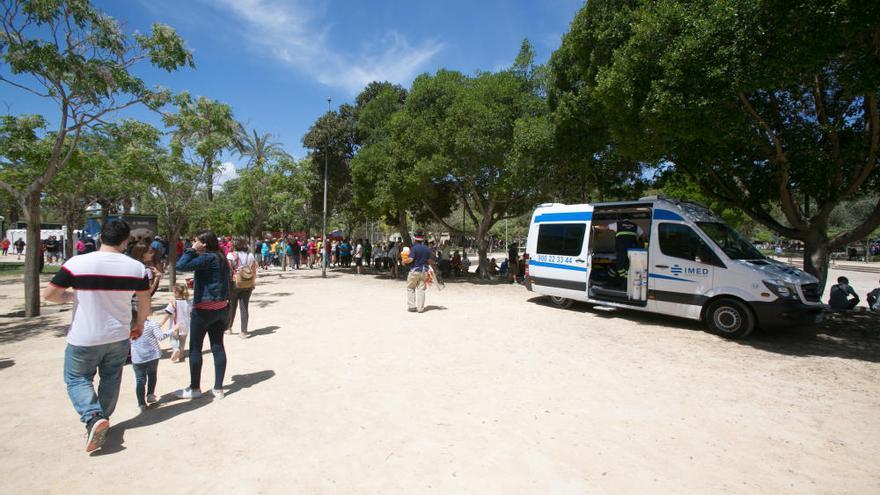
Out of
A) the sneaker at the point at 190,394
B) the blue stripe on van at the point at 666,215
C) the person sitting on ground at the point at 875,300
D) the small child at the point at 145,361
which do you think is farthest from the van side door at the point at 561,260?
the small child at the point at 145,361

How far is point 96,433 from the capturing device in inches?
135

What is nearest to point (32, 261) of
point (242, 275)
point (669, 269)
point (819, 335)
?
point (242, 275)

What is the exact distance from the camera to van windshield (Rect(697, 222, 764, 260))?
8.06 metres

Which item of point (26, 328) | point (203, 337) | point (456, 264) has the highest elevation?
point (456, 264)

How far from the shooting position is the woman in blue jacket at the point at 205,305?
14.8 feet

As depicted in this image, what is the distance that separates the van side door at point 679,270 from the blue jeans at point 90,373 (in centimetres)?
871

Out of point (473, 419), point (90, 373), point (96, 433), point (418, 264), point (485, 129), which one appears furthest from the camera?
point (485, 129)

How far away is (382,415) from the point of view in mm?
4375

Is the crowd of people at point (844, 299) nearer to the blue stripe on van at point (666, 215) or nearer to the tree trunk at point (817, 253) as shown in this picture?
the tree trunk at point (817, 253)

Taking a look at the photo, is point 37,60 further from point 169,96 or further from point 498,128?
point 498,128

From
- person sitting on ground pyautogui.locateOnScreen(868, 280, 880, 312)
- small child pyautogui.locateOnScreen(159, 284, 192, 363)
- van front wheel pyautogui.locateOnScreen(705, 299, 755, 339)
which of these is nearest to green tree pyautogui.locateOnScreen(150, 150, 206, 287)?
small child pyautogui.locateOnScreen(159, 284, 192, 363)

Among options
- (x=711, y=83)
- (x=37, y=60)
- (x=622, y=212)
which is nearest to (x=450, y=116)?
(x=622, y=212)

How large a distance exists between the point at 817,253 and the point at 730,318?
3072 millimetres

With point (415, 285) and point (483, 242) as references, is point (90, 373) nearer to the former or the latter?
point (415, 285)
